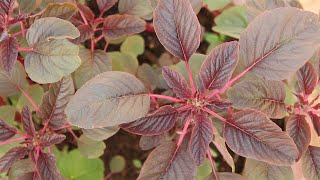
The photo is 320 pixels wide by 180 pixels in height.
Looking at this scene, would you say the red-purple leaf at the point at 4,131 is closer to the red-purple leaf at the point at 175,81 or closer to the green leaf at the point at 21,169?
the green leaf at the point at 21,169

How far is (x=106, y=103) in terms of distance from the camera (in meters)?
0.75

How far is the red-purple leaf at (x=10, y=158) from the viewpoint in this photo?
2.82 ft

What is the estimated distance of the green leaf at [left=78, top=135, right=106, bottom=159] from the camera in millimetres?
1132

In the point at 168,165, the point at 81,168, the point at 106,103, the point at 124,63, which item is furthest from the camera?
the point at 81,168

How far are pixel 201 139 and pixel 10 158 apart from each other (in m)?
0.41

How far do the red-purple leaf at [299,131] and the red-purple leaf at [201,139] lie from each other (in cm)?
22

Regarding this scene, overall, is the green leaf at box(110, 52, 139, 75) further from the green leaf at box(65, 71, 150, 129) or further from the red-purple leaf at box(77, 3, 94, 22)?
the green leaf at box(65, 71, 150, 129)

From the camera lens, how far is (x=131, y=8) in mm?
1093

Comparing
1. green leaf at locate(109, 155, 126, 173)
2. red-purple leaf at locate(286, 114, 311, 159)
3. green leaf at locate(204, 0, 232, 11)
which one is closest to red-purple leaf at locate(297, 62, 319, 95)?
red-purple leaf at locate(286, 114, 311, 159)

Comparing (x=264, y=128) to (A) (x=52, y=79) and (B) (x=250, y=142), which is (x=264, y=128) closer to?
(B) (x=250, y=142)

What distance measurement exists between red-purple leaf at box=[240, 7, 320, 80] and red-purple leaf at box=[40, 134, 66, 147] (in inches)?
16.7

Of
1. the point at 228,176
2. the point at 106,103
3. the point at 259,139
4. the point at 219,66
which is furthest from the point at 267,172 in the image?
the point at 106,103

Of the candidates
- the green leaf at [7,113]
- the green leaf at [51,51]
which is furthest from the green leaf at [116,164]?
the green leaf at [51,51]

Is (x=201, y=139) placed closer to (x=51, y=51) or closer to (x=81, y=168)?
(x=51, y=51)
